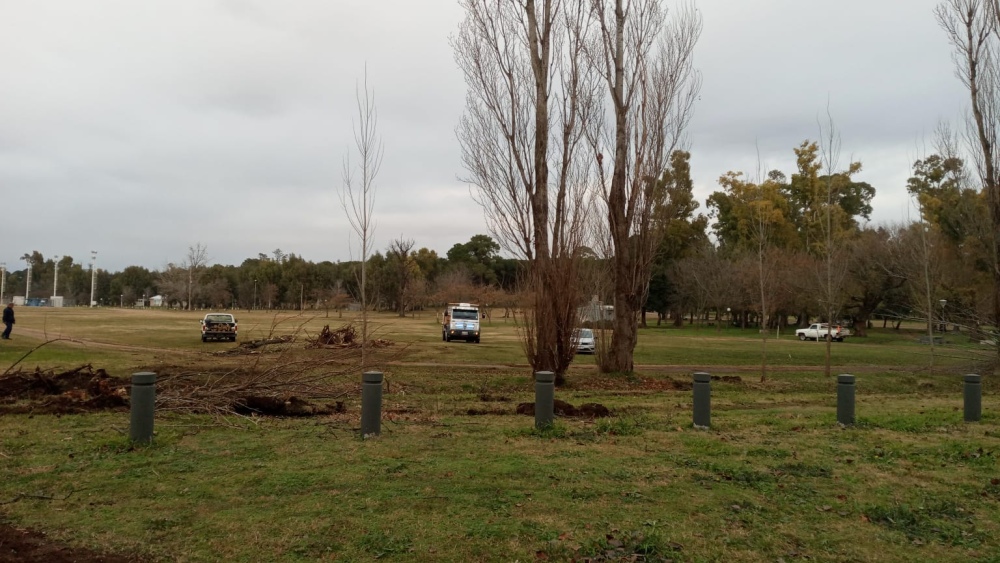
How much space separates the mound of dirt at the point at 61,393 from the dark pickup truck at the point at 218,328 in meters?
20.4

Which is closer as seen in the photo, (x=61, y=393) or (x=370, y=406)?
(x=370, y=406)

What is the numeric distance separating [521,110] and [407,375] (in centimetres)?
761

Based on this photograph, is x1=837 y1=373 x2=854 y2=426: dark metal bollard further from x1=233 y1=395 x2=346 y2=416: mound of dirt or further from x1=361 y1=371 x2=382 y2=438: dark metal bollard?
x1=233 y1=395 x2=346 y2=416: mound of dirt

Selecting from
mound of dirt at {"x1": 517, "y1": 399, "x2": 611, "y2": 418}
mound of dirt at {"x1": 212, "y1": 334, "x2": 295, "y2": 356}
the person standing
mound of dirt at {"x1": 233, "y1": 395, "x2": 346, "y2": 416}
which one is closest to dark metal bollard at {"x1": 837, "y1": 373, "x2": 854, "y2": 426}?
mound of dirt at {"x1": 517, "y1": 399, "x2": 611, "y2": 418}

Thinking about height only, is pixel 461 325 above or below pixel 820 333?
above

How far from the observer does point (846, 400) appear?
973 centimetres

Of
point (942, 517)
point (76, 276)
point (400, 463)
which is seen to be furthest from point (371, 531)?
point (76, 276)

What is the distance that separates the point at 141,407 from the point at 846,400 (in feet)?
31.3

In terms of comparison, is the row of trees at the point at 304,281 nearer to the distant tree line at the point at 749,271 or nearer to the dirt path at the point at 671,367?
the distant tree line at the point at 749,271

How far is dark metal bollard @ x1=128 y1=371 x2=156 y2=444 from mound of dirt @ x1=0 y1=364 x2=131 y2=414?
3.28 meters

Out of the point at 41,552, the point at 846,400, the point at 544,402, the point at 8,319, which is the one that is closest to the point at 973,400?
the point at 846,400

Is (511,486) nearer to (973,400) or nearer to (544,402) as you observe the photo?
(544,402)

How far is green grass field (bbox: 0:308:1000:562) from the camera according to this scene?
4480mm

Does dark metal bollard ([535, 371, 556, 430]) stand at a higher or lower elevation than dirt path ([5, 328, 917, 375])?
higher
